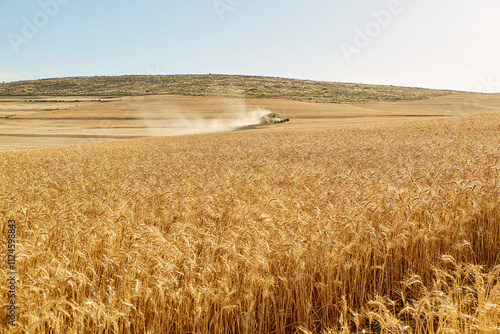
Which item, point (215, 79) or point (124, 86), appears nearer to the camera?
point (124, 86)

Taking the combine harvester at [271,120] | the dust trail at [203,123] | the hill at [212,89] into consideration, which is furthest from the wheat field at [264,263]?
the hill at [212,89]

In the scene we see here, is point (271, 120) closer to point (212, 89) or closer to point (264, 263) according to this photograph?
point (264, 263)

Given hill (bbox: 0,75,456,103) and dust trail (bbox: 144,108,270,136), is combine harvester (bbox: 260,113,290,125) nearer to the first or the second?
dust trail (bbox: 144,108,270,136)

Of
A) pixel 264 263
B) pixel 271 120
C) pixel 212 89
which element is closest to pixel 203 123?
pixel 271 120

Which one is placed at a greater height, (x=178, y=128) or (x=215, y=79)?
(x=215, y=79)

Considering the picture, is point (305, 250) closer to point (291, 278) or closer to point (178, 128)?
point (291, 278)

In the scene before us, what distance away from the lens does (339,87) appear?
3807 inches

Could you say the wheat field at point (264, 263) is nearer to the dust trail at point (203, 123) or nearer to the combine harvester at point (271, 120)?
the dust trail at point (203, 123)

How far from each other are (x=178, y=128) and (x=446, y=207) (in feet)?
135

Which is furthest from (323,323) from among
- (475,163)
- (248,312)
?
(475,163)

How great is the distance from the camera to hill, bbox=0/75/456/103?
79.1m

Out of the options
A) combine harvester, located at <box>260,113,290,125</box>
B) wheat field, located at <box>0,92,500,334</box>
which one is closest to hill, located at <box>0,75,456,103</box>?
combine harvester, located at <box>260,113,290,125</box>

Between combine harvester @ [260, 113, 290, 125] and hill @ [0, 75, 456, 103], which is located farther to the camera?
hill @ [0, 75, 456, 103]

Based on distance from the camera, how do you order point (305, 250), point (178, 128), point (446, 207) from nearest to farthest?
point (305, 250) → point (446, 207) → point (178, 128)
